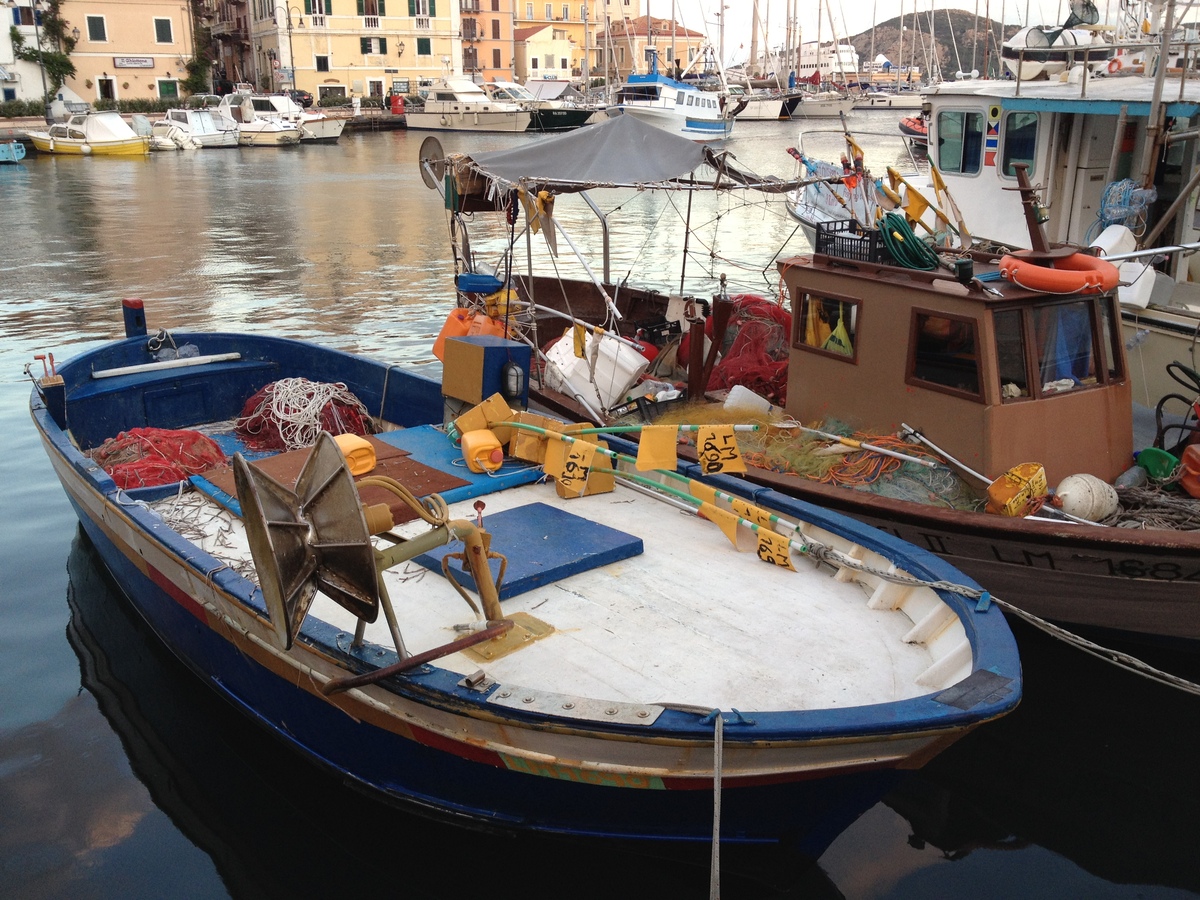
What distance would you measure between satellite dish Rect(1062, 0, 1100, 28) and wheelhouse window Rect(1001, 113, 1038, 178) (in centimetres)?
279

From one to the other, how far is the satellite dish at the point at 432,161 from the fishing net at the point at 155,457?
4278mm

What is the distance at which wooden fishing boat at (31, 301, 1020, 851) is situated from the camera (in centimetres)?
419

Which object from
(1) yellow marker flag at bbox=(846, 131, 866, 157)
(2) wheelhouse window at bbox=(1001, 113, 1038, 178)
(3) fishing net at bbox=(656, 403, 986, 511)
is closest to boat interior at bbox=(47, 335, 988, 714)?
(3) fishing net at bbox=(656, 403, 986, 511)

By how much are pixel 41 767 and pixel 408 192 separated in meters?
Answer: 33.2

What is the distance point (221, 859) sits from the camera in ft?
18.1

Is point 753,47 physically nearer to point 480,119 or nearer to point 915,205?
point 480,119

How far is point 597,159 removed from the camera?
31.1 ft

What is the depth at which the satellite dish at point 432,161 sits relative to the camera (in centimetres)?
1104

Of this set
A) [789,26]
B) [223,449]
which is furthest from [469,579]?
[789,26]

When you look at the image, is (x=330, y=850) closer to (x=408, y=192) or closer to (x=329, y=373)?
(x=329, y=373)

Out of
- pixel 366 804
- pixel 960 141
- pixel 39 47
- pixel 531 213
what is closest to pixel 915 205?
pixel 531 213

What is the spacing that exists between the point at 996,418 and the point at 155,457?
236 inches

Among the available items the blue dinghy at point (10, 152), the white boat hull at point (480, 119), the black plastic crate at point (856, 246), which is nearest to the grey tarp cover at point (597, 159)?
the black plastic crate at point (856, 246)

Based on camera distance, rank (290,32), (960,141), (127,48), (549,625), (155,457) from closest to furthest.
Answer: (549,625) → (155,457) → (960,141) → (127,48) → (290,32)
